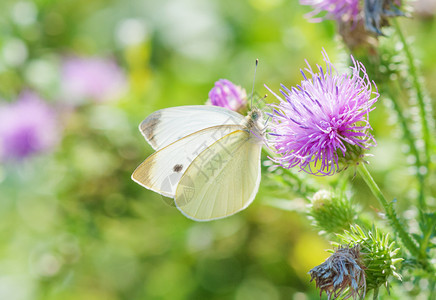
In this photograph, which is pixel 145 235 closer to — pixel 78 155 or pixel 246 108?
pixel 78 155

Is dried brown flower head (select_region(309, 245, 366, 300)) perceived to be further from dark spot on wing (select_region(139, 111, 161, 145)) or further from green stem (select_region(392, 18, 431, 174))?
dark spot on wing (select_region(139, 111, 161, 145))

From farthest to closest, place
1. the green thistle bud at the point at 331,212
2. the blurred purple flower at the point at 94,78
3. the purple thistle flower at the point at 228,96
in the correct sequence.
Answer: the blurred purple flower at the point at 94,78 < the purple thistle flower at the point at 228,96 < the green thistle bud at the point at 331,212

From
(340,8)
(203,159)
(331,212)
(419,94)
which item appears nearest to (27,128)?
(203,159)

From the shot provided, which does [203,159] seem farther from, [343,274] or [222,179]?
[343,274]

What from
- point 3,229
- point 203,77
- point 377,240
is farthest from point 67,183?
point 377,240

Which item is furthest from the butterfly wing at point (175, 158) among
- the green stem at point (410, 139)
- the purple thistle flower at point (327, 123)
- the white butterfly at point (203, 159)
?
the green stem at point (410, 139)

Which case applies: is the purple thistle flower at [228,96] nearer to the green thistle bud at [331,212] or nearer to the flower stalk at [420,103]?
the green thistle bud at [331,212]
